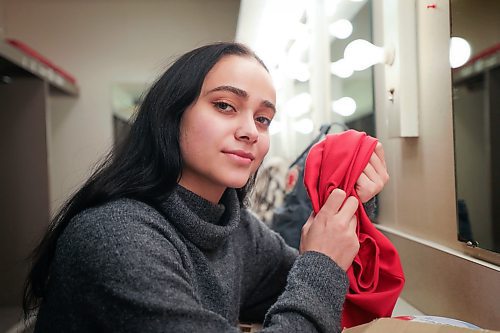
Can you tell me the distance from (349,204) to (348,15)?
904mm

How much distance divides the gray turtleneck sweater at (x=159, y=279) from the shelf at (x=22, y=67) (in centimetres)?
176

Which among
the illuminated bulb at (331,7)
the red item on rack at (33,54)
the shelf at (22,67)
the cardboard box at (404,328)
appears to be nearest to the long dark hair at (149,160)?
the cardboard box at (404,328)

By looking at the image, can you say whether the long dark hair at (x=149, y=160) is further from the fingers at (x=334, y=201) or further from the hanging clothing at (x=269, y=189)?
the hanging clothing at (x=269, y=189)

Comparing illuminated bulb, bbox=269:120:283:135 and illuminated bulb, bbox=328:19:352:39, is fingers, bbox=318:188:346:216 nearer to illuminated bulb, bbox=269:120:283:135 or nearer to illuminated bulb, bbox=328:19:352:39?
illuminated bulb, bbox=328:19:352:39

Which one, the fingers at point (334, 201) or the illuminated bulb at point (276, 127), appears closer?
the fingers at point (334, 201)

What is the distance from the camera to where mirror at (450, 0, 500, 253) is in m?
0.67

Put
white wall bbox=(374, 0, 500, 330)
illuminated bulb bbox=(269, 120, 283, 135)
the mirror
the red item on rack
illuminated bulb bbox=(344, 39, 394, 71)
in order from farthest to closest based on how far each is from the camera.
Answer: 1. illuminated bulb bbox=(269, 120, 283, 135)
2. the red item on rack
3. illuminated bulb bbox=(344, 39, 394, 71)
4. white wall bbox=(374, 0, 500, 330)
5. the mirror

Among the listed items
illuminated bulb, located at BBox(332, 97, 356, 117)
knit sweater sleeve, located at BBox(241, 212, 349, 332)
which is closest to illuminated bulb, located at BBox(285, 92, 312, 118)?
illuminated bulb, located at BBox(332, 97, 356, 117)

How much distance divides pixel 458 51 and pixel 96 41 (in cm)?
335

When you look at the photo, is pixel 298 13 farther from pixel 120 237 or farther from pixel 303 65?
pixel 120 237

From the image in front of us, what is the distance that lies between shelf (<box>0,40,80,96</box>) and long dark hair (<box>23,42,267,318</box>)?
1608mm

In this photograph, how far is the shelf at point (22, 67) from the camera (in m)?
2.10

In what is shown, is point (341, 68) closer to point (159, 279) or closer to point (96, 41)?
point (159, 279)

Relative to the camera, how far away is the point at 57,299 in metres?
0.64
